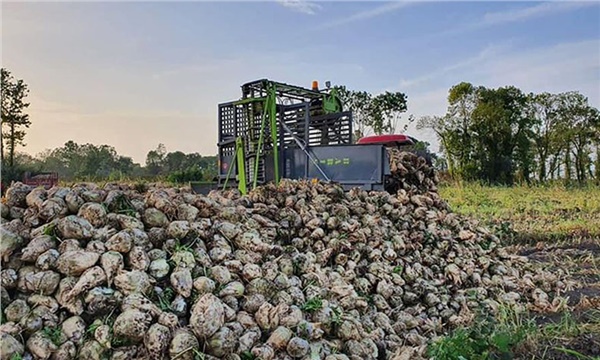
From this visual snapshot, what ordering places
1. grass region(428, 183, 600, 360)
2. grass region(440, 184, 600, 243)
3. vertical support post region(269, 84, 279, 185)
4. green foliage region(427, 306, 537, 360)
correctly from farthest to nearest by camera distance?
grass region(440, 184, 600, 243), vertical support post region(269, 84, 279, 185), grass region(428, 183, 600, 360), green foliage region(427, 306, 537, 360)

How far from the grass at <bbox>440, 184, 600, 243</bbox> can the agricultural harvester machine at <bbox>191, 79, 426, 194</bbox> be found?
2683 millimetres

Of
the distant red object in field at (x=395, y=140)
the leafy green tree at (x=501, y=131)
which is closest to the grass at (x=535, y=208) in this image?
the distant red object in field at (x=395, y=140)

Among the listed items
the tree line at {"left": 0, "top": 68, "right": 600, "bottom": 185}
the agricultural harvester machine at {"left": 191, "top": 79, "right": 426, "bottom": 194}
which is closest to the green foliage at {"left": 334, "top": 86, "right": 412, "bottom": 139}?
the tree line at {"left": 0, "top": 68, "right": 600, "bottom": 185}

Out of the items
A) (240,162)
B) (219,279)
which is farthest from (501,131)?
(219,279)

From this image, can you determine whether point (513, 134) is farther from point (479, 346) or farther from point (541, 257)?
point (479, 346)

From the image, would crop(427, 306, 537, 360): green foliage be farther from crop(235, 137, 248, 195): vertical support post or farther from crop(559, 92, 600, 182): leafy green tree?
crop(559, 92, 600, 182): leafy green tree

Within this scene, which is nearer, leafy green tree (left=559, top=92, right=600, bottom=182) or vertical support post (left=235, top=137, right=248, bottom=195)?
vertical support post (left=235, top=137, right=248, bottom=195)

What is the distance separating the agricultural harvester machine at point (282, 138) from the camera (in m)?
5.66

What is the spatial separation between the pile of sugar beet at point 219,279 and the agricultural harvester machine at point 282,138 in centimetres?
177

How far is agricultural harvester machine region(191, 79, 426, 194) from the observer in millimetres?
5656

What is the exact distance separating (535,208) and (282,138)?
5.33 metres

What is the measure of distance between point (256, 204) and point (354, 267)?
786 millimetres

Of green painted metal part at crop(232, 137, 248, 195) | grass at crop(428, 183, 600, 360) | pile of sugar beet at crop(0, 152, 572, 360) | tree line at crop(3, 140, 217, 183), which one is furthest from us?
tree line at crop(3, 140, 217, 183)

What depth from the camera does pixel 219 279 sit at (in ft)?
8.04
